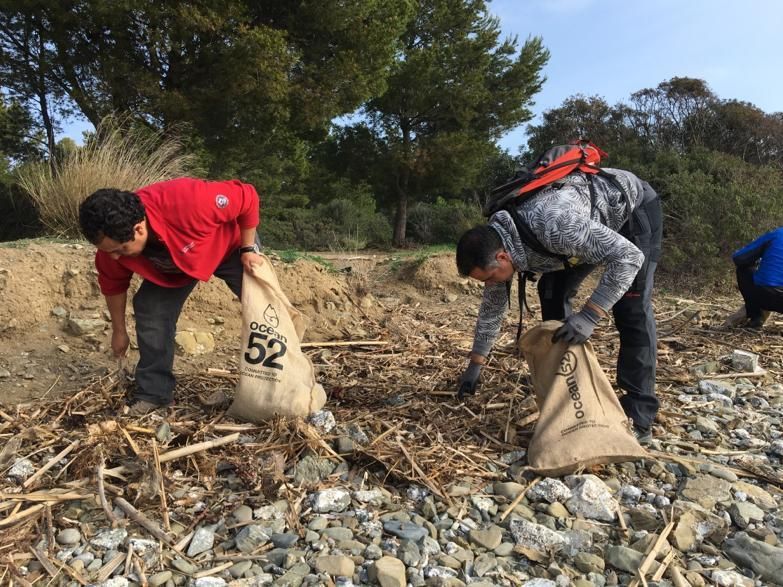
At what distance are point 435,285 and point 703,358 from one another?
325 centimetres

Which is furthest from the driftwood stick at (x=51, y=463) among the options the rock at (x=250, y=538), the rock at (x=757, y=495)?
the rock at (x=757, y=495)

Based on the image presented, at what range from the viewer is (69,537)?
2121mm

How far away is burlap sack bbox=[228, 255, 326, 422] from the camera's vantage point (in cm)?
293

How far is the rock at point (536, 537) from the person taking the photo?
2.12 meters

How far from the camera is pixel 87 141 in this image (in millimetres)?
7770

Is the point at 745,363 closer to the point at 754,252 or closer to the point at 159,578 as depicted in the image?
the point at 754,252

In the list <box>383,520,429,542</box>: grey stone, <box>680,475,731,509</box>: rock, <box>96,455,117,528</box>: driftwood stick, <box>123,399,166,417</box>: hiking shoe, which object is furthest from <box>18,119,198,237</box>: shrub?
<box>680,475,731,509</box>: rock

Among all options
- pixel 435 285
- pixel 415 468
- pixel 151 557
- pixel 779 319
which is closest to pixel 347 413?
pixel 415 468

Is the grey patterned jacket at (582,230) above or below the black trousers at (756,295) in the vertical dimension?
above

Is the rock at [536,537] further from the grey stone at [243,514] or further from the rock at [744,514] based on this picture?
the grey stone at [243,514]

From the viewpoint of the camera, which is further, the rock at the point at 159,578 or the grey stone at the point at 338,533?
the grey stone at the point at 338,533

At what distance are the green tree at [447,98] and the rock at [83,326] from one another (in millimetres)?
13595

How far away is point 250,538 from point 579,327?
5.27ft

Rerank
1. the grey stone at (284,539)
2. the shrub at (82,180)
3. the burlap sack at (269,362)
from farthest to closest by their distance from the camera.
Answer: the shrub at (82,180)
the burlap sack at (269,362)
the grey stone at (284,539)
